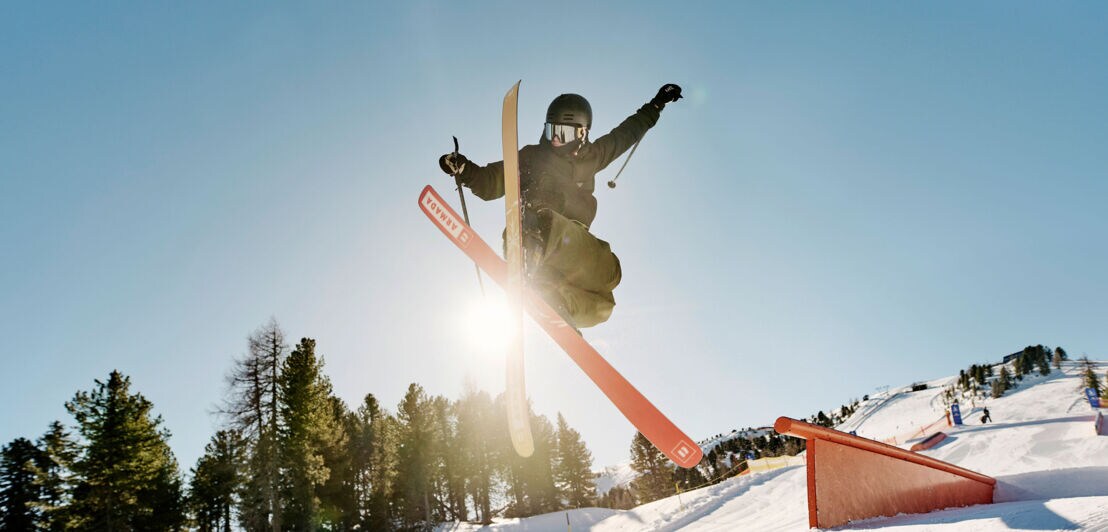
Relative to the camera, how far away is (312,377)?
25.0 m

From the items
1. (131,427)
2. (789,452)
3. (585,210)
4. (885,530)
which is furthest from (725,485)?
(789,452)

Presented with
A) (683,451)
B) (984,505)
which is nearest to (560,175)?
(683,451)

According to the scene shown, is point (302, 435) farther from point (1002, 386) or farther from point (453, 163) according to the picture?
point (1002, 386)

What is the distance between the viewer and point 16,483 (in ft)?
102

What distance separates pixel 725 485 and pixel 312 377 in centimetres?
1951

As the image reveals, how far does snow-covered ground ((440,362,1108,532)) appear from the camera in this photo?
136 inches

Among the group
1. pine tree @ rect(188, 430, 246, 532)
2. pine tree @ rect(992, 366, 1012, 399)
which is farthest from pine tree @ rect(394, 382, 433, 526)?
pine tree @ rect(992, 366, 1012, 399)

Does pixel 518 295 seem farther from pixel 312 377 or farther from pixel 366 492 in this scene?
pixel 366 492

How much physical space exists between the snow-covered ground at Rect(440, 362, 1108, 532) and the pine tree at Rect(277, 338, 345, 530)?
8937 millimetres

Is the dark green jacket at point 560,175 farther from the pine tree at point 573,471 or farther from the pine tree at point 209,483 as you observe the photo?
the pine tree at point 573,471

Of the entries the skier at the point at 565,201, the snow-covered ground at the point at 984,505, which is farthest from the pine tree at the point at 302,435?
the skier at the point at 565,201

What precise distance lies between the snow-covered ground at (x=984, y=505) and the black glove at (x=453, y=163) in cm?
438

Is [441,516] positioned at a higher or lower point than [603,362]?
lower

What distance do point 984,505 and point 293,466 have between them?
25.6 metres
